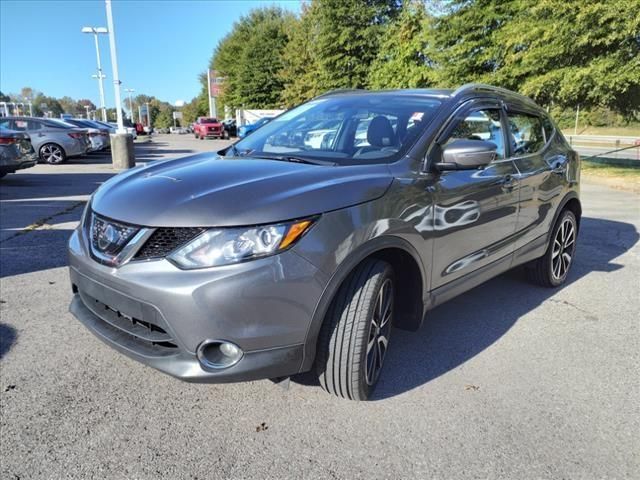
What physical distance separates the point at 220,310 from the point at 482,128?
237 cm

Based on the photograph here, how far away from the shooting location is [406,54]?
26.0 m

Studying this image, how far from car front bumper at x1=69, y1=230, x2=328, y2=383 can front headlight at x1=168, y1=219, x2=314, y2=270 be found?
36mm

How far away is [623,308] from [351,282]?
2973 mm

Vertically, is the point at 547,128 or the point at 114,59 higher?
the point at 114,59

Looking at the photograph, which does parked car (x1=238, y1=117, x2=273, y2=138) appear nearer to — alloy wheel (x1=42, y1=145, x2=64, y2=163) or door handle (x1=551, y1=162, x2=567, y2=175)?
door handle (x1=551, y1=162, x2=567, y2=175)

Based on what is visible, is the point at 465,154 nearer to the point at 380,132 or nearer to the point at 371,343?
the point at 380,132

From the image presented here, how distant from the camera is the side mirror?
2.76 m

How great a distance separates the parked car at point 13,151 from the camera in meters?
9.84

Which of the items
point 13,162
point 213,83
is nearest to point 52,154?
point 13,162

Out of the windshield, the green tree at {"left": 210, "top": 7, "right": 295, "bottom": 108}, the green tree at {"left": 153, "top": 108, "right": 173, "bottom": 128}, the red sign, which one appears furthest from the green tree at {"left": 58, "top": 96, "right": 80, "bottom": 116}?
the windshield

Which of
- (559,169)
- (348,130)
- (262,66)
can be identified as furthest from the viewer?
(262,66)

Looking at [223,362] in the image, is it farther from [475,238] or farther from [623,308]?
[623,308]

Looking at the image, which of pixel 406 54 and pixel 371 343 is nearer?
pixel 371 343

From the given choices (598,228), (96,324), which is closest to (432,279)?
(96,324)
